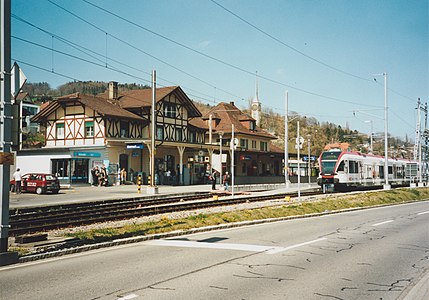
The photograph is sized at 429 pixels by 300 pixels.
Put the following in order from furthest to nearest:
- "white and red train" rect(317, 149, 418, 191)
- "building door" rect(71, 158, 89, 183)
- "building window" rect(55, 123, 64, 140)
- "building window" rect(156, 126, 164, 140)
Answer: "building window" rect(156, 126, 164, 140), "building window" rect(55, 123, 64, 140), "building door" rect(71, 158, 89, 183), "white and red train" rect(317, 149, 418, 191)

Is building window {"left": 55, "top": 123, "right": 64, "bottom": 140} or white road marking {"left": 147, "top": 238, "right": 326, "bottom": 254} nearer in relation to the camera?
white road marking {"left": 147, "top": 238, "right": 326, "bottom": 254}

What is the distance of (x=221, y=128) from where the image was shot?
66500 mm

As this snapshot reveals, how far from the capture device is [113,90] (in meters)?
53.3

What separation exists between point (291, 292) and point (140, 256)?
13.4 ft

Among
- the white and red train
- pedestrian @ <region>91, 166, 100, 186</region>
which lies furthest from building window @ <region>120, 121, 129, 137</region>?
the white and red train

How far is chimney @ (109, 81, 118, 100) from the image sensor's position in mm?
53000

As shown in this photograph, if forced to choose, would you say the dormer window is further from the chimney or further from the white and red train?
the white and red train

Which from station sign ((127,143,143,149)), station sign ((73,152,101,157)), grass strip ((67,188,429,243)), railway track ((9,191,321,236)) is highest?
station sign ((127,143,143,149))

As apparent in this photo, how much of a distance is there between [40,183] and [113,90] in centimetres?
2209

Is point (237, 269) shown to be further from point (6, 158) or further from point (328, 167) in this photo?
point (328, 167)

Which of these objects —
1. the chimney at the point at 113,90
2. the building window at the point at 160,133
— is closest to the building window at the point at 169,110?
the building window at the point at 160,133

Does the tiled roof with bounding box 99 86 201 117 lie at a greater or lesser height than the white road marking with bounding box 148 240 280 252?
greater

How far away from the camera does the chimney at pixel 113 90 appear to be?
53.0m

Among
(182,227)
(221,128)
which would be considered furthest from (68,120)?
(182,227)
